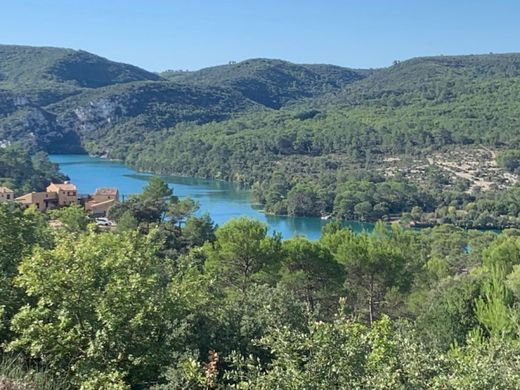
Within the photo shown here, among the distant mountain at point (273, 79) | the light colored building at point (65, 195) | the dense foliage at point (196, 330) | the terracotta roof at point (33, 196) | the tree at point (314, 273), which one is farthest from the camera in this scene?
the distant mountain at point (273, 79)

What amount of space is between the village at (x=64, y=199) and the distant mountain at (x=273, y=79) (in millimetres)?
99868

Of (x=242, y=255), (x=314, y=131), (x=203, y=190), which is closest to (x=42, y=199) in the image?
(x=242, y=255)

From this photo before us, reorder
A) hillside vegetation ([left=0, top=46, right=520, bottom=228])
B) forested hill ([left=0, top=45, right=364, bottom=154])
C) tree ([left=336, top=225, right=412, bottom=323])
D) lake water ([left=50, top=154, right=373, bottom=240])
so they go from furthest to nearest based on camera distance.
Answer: forested hill ([left=0, top=45, right=364, bottom=154])
hillside vegetation ([left=0, top=46, right=520, bottom=228])
lake water ([left=50, top=154, right=373, bottom=240])
tree ([left=336, top=225, right=412, bottom=323])

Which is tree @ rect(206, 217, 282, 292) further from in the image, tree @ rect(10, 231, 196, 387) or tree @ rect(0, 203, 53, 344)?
tree @ rect(10, 231, 196, 387)

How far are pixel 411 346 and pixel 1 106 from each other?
9779 cm

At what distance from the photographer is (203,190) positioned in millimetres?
59625

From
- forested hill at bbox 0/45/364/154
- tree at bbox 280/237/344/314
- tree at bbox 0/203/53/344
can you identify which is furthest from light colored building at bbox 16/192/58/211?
forested hill at bbox 0/45/364/154

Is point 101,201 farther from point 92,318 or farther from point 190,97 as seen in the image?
point 190,97

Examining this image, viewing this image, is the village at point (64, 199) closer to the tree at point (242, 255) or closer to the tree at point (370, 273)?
the tree at point (242, 255)

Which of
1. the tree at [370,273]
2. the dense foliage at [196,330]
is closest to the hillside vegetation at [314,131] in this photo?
the tree at [370,273]

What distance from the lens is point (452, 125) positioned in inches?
3068

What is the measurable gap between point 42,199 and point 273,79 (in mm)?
121084

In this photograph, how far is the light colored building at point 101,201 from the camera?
30500mm

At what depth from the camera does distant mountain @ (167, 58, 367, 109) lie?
447ft
